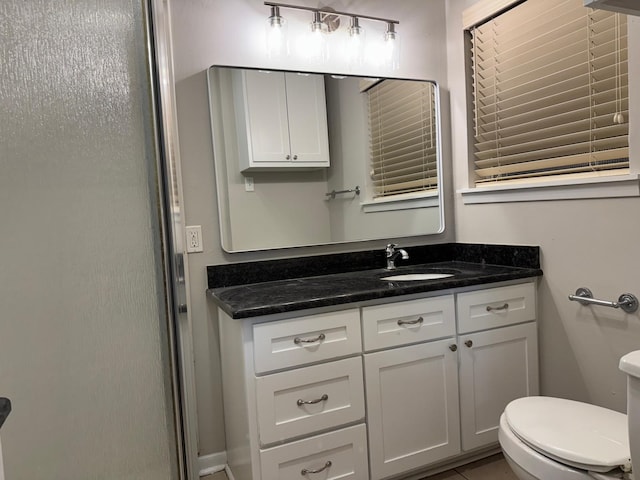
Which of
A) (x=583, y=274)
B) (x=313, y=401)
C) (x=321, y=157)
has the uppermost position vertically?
(x=321, y=157)

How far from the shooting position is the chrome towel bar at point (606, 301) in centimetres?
151

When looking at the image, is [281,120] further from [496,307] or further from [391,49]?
[496,307]

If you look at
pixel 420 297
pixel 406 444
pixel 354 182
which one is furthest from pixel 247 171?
pixel 406 444

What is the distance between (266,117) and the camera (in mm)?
1858

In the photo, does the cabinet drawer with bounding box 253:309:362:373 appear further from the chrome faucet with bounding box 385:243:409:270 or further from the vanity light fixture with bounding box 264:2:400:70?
the vanity light fixture with bounding box 264:2:400:70

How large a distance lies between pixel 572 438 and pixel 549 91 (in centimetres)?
131

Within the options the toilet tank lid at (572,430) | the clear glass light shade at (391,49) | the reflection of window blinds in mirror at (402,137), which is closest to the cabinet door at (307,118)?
the reflection of window blinds in mirror at (402,137)

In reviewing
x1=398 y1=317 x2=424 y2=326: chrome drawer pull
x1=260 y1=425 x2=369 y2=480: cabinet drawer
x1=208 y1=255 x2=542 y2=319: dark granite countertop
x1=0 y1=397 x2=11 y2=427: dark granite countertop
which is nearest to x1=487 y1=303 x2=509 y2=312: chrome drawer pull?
x1=208 y1=255 x2=542 y2=319: dark granite countertop

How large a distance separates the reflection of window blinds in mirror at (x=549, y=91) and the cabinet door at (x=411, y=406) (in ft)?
2.91

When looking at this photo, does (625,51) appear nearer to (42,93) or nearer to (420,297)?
(420,297)

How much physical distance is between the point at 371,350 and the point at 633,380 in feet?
2.53

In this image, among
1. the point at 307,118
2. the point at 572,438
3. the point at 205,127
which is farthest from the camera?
the point at 307,118

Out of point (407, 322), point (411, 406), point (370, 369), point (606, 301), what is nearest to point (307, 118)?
point (407, 322)

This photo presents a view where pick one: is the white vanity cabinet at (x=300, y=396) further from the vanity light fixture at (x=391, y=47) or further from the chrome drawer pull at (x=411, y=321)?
the vanity light fixture at (x=391, y=47)
